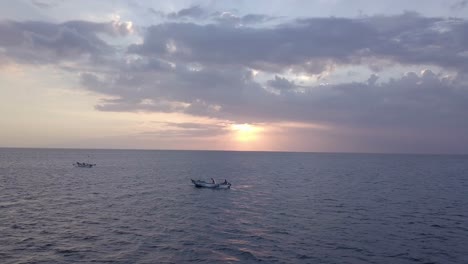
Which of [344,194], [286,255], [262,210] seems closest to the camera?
[286,255]

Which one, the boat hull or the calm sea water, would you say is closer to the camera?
the calm sea water

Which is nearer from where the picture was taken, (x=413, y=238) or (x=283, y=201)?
(x=413, y=238)

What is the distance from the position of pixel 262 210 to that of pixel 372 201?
25.8 meters

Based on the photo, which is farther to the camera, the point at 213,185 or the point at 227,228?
the point at 213,185

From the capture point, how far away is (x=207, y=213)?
57.9m

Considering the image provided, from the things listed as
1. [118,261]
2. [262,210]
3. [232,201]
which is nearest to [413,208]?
[262,210]

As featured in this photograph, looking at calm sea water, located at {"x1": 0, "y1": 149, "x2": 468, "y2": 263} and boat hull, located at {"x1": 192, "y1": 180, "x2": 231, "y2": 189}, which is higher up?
boat hull, located at {"x1": 192, "y1": 180, "x2": 231, "y2": 189}

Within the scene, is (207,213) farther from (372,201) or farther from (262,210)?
(372,201)

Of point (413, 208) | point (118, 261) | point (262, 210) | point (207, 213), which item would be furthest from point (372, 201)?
point (118, 261)

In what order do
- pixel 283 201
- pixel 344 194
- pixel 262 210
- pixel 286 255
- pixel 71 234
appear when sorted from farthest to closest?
pixel 344 194 < pixel 283 201 < pixel 262 210 < pixel 71 234 < pixel 286 255

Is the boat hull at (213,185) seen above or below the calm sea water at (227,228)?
above

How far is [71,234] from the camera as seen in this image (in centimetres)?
4150

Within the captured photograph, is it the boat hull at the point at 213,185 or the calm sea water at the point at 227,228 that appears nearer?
the calm sea water at the point at 227,228

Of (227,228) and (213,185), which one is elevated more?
(213,185)
